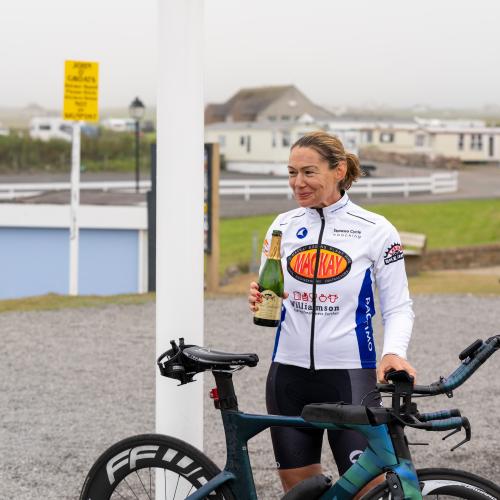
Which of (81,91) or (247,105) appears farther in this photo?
(247,105)

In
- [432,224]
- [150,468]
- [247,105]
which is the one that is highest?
[247,105]

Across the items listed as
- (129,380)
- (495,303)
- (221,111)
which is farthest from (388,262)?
(221,111)

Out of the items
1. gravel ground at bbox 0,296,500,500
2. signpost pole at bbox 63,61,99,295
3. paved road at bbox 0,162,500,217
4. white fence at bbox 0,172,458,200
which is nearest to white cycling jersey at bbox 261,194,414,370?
gravel ground at bbox 0,296,500,500

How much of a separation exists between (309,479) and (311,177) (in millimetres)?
1009

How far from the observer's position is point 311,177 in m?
4.00

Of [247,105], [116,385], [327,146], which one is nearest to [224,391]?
[327,146]

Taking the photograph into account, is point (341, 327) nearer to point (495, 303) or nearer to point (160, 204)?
point (160, 204)

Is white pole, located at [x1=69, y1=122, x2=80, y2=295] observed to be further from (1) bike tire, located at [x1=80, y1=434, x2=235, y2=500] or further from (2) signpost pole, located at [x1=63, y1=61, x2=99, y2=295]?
(1) bike tire, located at [x1=80, y1=434, x2=235, y2=500]

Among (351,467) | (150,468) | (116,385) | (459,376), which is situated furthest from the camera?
(116,385)

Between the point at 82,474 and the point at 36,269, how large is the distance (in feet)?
50.4

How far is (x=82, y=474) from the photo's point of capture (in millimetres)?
6789

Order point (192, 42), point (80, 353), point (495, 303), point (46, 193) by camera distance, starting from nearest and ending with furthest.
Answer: point (192, 42) → point (80, 353) → point (495, 303) → point (46, 193)

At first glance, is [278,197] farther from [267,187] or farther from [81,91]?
[81,91]

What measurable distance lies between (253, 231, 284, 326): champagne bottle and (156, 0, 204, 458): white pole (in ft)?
1.67
